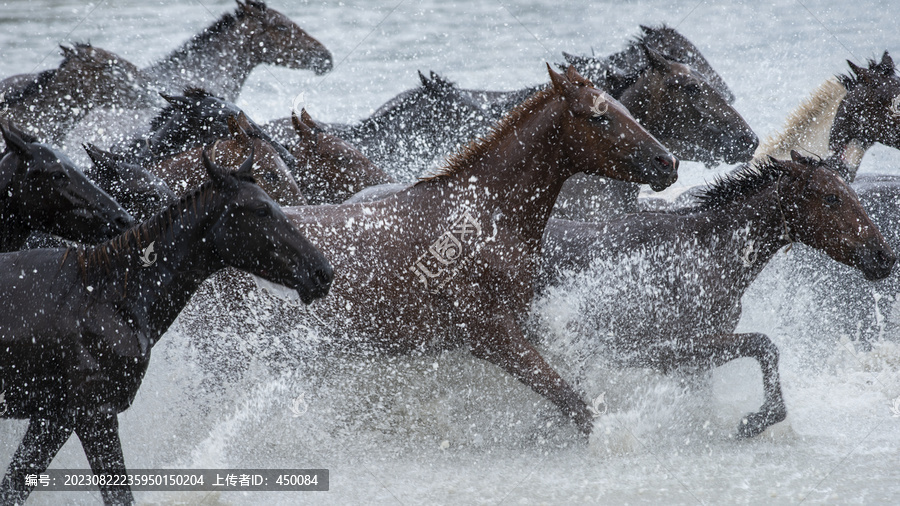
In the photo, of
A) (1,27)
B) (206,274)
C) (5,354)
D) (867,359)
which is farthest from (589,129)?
(1,27)

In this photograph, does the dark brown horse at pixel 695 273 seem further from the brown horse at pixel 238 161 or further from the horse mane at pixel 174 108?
the horse mane at pixel 174 108

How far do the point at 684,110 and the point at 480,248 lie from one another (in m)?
1.97

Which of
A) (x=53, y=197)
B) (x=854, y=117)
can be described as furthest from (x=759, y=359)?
(x=53, y=197)

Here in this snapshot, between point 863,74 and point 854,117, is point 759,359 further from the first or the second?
point 863,74

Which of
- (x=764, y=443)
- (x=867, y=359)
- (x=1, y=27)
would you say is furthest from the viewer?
(x=1, y=27)

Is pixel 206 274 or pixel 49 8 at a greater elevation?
pixel 206 274

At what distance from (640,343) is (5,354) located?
2.61 metres

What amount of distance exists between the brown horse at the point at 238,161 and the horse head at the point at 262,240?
1404mm

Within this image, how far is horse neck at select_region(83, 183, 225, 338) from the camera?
3057 mm

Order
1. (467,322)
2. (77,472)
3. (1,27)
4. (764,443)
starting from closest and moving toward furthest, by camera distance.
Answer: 1. (77,472)
2. (467,322)
3. (764,443)
4. (1,27)

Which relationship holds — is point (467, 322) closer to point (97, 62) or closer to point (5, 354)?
point (5, 354)

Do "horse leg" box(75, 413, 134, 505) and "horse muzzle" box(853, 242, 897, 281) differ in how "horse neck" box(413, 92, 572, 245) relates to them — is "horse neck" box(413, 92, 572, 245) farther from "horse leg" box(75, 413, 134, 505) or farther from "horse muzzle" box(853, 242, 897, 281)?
"horse leg" box(75, 413, 134, 505)

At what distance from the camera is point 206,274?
3.15 metres

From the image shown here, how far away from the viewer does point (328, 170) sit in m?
5.10
